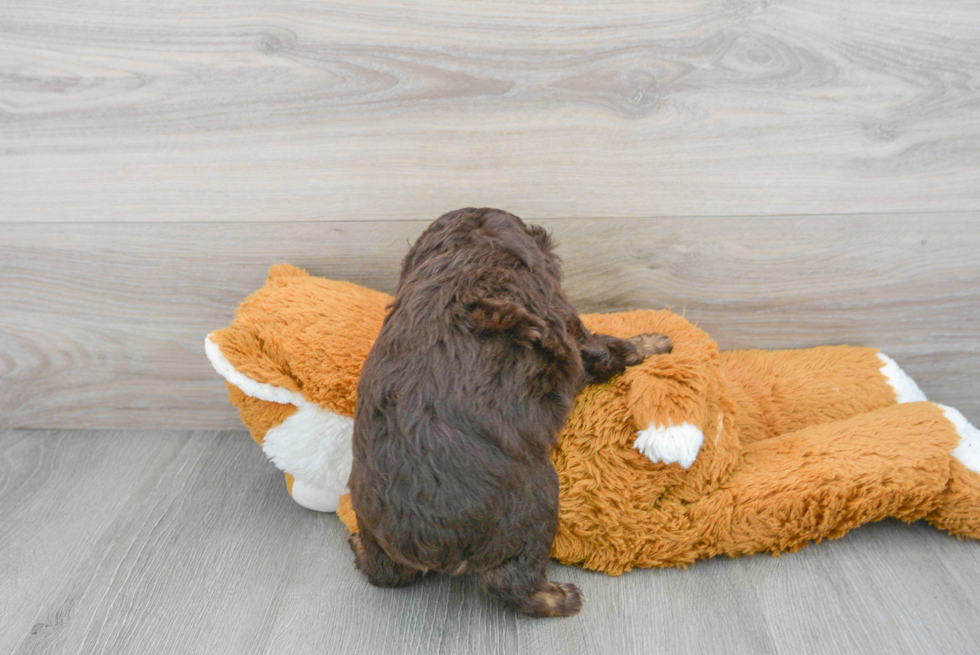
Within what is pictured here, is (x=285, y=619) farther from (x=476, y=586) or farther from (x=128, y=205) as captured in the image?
(x=128, y=205)

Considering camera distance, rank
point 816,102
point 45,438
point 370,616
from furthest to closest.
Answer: point 45,438
point 816,102
point 370,616

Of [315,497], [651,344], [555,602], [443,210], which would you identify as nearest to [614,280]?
[651,344]

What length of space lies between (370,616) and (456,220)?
34.1 inches

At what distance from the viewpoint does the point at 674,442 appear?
4.58 ft

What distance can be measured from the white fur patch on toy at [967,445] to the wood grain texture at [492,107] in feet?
1.87

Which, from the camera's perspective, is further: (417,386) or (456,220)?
(456,220)

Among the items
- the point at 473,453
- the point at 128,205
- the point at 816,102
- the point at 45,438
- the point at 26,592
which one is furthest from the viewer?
the point at 45,438

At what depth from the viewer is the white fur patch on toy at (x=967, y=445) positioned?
1.54 metres

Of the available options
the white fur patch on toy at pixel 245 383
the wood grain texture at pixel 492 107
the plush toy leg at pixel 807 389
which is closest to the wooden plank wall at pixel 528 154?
the wood grain texture at pixel 492 107

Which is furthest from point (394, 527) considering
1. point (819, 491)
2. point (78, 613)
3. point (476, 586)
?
point (819, 491)

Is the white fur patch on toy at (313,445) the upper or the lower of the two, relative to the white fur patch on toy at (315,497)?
upper

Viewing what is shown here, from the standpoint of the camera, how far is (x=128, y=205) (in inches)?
72.5

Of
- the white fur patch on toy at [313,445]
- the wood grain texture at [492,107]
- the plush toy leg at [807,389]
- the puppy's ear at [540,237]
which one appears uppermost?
the wood grain texture at [492,107]

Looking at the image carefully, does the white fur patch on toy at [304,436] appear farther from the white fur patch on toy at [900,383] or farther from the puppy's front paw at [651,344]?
the white fur patch on toy at [900,383]
